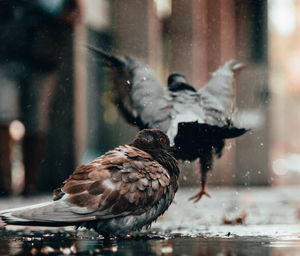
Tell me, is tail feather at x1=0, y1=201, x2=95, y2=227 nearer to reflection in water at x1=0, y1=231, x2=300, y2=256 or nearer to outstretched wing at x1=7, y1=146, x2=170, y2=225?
outstretched wing at x1=7, y1=146, x2=170, y2=225

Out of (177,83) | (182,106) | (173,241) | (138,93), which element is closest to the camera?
(173,241)

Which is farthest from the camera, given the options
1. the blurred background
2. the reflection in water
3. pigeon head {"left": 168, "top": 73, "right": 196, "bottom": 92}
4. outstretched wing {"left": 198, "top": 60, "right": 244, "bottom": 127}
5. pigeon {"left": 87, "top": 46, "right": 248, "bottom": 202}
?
the blurred background

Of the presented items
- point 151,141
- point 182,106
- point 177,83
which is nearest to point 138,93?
point 177,83

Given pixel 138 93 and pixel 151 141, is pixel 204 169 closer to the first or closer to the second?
pixel 138 93

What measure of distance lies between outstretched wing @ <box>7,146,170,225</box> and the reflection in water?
0.20 m

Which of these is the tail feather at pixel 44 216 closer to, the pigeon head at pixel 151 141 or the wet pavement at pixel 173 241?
the wet pavement at pixel 173 241

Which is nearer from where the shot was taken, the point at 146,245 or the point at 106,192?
the point at 146,245

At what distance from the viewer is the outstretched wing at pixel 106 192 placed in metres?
4.55

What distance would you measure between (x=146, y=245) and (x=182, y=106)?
208cm

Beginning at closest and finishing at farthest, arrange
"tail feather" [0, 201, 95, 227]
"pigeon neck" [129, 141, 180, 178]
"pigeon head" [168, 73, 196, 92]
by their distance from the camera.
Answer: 1. "tail feather" [0, 201, 95, 227]
2. "pigeon neck" [129, 141, 180, 178]
3. "pigeon head" [168, 73, 196, 92]

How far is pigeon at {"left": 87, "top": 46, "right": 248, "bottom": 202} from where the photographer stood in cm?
575

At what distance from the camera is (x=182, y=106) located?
627 centimetres

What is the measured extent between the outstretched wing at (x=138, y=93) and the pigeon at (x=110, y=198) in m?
1.43

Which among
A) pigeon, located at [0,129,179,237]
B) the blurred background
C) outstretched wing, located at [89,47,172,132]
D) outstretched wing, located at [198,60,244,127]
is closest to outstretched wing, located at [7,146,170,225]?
pigeon, located at [0,129,179,237]
